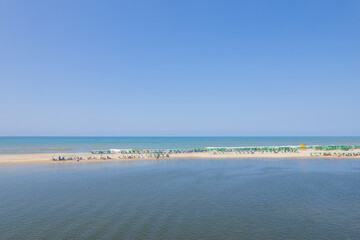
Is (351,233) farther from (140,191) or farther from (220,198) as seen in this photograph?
(140,191)

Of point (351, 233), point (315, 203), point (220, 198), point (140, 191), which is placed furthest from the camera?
point (140, 191)

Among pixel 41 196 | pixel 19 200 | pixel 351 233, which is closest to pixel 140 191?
pixel 41 196

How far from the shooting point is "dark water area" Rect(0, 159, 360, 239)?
14508 mm

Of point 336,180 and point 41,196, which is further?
point 336,180

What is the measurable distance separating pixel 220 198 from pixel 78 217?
42.9 ft

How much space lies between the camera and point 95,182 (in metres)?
28.4

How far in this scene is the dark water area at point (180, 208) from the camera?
14.5 meters

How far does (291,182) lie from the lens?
2808 centimetres

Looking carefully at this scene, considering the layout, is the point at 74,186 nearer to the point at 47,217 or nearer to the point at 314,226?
the point at 47,217

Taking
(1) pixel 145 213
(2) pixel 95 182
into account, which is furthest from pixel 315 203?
(2) pixel 95 182

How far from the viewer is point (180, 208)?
18.6m

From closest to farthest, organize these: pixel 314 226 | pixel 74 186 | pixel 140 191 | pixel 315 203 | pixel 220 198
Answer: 1. pixel 314 226
2. pixel 315 203
3. pixel 220 198
4. pixel 140 191
5. pixel 74 186

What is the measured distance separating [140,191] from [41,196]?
10336mm

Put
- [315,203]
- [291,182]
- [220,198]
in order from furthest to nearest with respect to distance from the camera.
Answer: [291,182], [220,198], [315,203]
